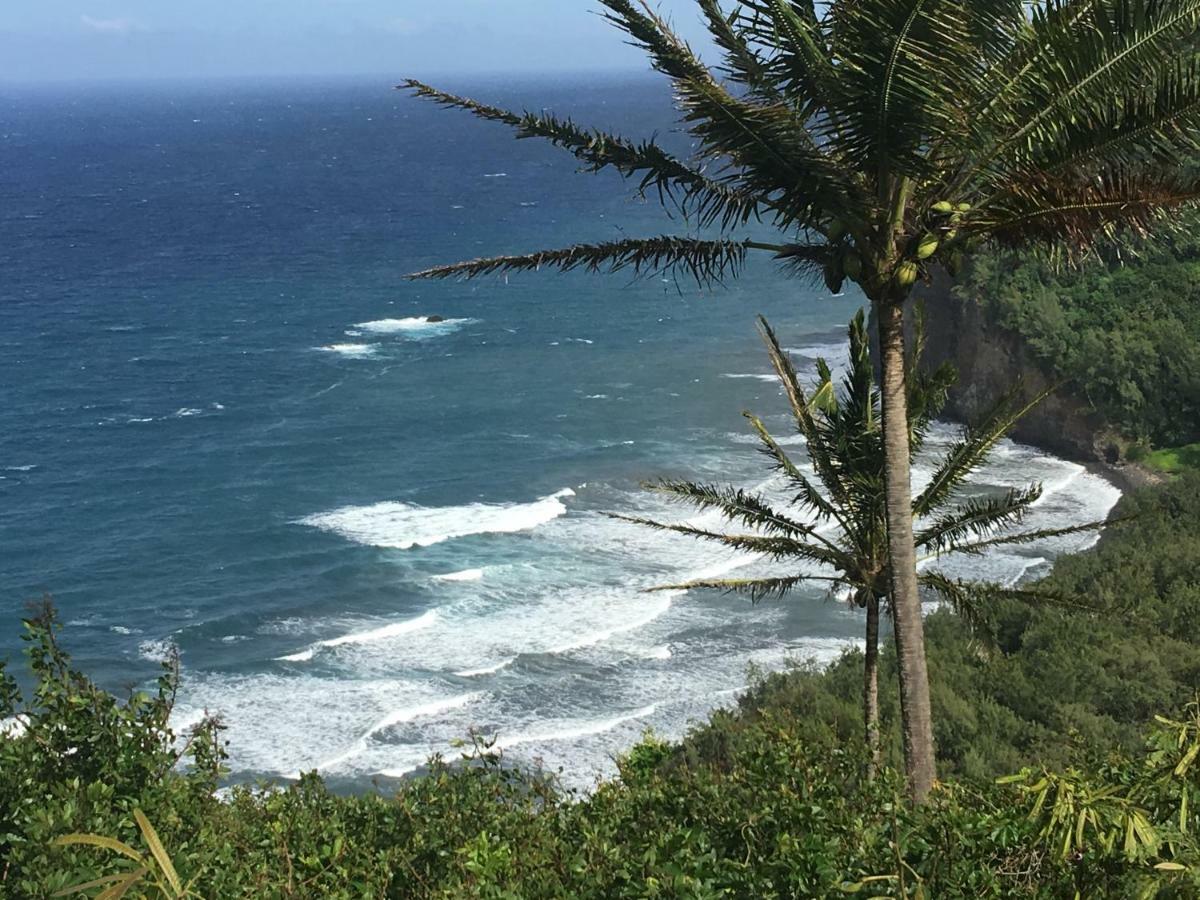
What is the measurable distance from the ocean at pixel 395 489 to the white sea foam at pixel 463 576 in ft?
0.36

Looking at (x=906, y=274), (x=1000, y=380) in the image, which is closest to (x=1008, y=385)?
(x=1000, y=380)

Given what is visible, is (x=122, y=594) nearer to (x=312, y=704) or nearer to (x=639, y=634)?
(x=312, y=704)

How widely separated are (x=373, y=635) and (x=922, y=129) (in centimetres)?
2740

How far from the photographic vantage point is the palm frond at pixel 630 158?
1044 centimetres

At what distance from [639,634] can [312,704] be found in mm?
8071

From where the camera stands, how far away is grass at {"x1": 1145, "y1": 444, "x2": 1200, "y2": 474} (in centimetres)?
4503

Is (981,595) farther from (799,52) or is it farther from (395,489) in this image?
(395,489)

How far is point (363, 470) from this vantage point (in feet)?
156

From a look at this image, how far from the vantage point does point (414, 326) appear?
71688 mm

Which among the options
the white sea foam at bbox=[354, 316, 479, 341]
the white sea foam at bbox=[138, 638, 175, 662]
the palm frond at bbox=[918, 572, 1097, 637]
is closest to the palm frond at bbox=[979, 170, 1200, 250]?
the palm frond at bbox=[918, 572, 1097, 637]

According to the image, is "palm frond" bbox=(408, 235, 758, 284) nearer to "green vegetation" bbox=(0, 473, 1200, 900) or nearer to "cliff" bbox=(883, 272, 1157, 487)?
"green vegetation" bbox=(0, 473, 1200, 900)

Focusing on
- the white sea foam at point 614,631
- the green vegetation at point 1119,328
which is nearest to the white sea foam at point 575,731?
the white sea foam at point 614,631

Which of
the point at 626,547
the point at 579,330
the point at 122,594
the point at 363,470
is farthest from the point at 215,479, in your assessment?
the point at 579,330

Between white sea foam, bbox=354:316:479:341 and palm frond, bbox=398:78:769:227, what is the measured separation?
192 feet
